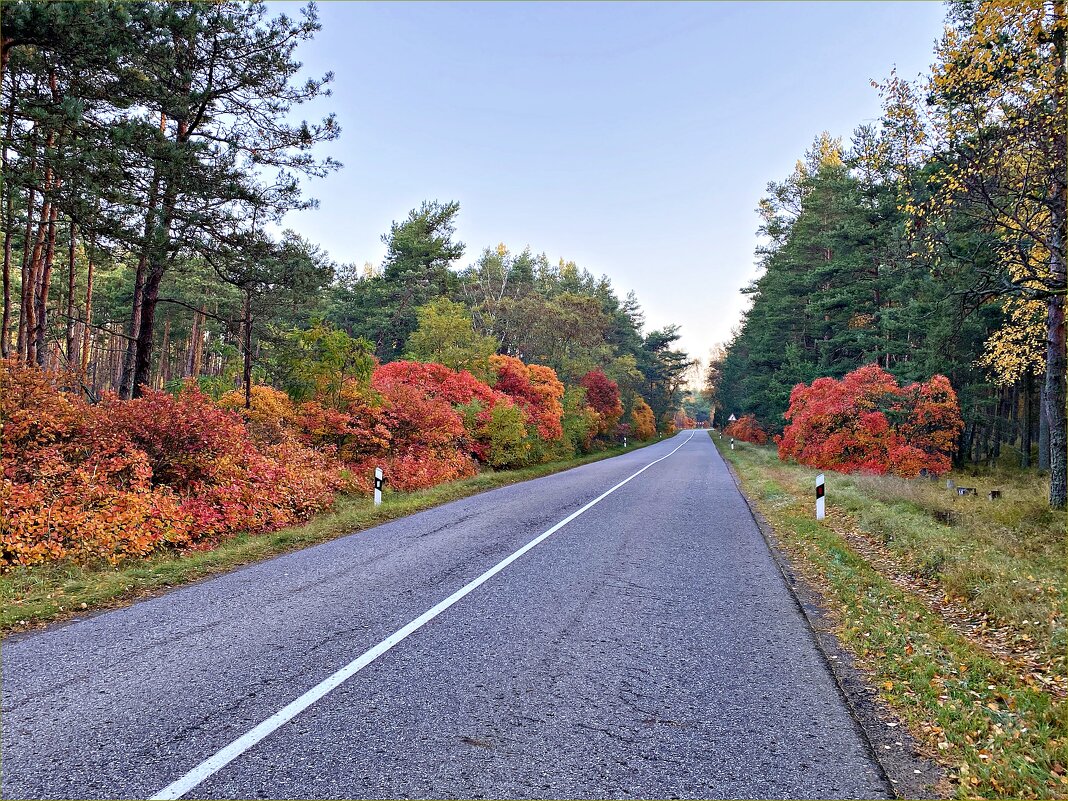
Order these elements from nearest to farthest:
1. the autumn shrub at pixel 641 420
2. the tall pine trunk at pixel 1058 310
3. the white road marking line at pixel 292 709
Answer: the white road marking line at pixel 292 709, the tall pine trunk at pixel 1058 310, the autumn shrub at pixel 641 420

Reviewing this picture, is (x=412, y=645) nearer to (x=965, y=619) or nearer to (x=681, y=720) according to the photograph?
(x=681, y=720)

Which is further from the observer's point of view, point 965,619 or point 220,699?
point 965,619

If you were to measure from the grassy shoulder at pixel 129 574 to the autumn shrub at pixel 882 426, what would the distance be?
17319 millimetres

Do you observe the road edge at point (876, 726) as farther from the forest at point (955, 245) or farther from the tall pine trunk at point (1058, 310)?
the tall pine trunk at point (1058, 310)

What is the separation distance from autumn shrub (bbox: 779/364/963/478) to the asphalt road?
15.8 m

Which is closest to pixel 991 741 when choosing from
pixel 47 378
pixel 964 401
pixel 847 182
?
pixel 47 378

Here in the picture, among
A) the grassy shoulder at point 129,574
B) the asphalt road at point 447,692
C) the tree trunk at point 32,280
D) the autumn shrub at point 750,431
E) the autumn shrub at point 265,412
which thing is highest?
the tree trunk at point 32,280

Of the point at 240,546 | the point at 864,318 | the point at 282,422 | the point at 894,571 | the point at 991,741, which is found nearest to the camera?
the point at 991,741

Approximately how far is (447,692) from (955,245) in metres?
17.5

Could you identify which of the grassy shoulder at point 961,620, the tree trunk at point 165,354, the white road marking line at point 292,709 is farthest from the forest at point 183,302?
the tree trunk at point 165,354

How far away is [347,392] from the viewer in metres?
15.1

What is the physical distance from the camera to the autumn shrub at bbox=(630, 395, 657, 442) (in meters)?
56.0

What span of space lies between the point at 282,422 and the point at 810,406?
760 inches

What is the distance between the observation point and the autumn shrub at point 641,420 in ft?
184
